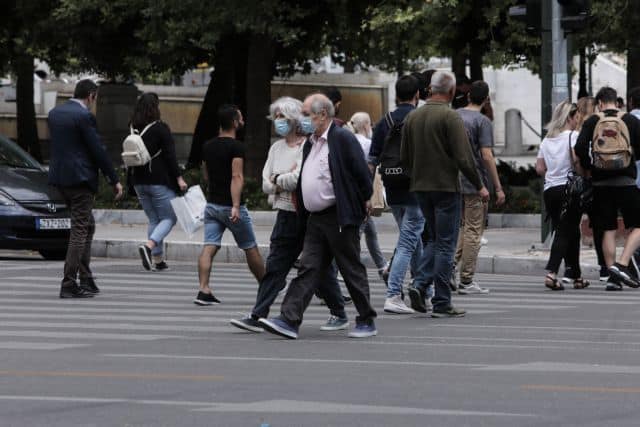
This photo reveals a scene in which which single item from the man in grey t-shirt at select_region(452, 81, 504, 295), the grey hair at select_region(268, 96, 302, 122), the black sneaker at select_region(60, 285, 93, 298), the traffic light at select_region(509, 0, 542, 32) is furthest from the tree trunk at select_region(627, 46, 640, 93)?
the grey hair at select_region(268, 96, 302, 122)

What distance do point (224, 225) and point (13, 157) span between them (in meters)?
6.47

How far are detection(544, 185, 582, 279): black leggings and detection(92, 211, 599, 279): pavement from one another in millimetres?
1155

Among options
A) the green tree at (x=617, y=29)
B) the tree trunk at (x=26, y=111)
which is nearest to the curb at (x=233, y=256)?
the green tree at (x=617, y=29)

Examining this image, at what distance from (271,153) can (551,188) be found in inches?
166

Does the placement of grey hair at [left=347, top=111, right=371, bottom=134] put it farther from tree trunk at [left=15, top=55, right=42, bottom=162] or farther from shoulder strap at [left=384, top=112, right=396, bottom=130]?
tree trunk at [left=15, top=55, right=42, bottom=162]

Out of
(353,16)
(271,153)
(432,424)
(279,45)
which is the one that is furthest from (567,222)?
(279,45)

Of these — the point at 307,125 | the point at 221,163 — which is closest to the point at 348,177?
the point at 307,125

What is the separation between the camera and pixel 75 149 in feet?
47.5

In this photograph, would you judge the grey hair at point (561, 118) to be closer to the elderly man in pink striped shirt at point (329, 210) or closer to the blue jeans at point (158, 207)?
the blue jeans at point (158, 207)

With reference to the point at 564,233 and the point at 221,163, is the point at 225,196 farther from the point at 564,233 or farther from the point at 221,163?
the point at 564,233

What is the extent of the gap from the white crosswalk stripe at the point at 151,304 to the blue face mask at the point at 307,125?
56.3 inches

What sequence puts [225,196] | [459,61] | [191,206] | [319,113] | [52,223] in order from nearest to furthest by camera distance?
[319,113] < [225,196] < [191,206] < [52,223] < [459,61]

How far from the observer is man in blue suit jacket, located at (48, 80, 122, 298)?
1439 centimetres

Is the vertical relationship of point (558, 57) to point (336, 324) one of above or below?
above
